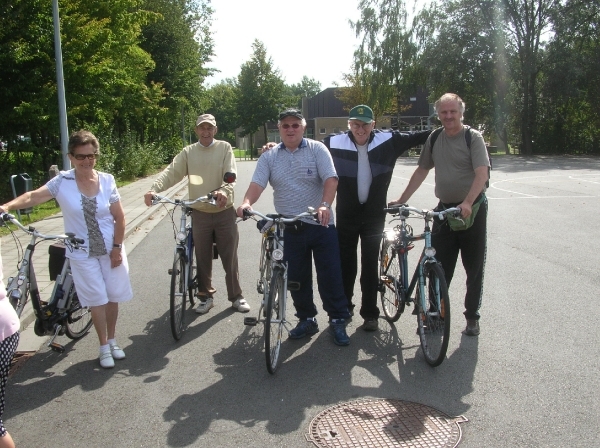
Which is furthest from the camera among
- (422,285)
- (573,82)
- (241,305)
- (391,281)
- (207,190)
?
(573,82)

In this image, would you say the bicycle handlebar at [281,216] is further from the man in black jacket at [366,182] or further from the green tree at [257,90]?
the green tree at [257,90]

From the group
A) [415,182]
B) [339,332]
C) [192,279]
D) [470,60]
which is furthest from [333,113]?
[339,332]

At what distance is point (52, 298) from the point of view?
5.09 meters

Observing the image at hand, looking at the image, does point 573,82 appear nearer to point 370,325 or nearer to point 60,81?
point 60,81

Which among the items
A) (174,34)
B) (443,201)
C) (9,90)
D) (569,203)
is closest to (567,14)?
(174,34)

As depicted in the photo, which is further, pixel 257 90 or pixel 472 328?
pixel 257 90

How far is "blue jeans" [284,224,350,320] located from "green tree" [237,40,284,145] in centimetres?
5619

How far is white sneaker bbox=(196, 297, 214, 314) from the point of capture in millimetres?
6297

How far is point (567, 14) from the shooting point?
41.9 metres

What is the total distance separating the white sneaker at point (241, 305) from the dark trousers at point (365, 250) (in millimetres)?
1178

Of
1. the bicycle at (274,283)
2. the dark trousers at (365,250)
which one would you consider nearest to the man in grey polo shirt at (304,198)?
the bicycle at (274,283)

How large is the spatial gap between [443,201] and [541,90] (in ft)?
146

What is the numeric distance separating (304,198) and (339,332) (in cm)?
115

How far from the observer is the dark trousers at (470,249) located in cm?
530
